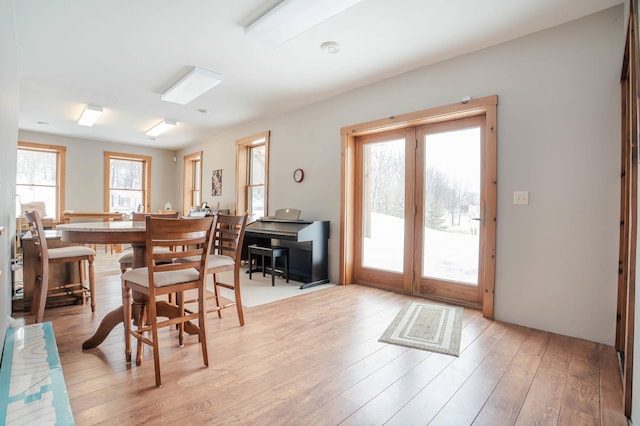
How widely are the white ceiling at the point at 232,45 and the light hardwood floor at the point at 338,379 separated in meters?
2.51

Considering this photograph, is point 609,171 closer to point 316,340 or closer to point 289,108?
point 316,340

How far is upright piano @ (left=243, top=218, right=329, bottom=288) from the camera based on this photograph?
409 cm

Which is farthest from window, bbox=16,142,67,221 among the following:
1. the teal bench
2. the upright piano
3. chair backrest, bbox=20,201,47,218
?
the teal bench

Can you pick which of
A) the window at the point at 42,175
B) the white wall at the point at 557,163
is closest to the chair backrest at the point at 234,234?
the white wall at the point at 557,163

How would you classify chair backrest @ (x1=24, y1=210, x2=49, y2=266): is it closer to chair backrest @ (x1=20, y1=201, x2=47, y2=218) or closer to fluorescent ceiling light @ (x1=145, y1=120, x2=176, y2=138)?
fluorescent ceiling light @ (x1=145, y1=120, x2=176, y2=138)

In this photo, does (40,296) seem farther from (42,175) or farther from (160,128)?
(42,175)

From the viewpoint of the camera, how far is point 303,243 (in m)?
4.42

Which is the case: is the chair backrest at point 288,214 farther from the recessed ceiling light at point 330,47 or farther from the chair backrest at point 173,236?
the chair backrest at point 173,236

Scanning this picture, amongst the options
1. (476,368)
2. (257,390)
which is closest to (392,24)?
(476,368)

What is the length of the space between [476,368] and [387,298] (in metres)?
1.56

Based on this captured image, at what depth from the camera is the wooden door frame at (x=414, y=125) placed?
292 centimetres

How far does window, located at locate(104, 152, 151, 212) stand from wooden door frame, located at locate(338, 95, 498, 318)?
587 centimetres

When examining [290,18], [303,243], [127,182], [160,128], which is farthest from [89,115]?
[290,18]

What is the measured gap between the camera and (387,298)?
3568mm
